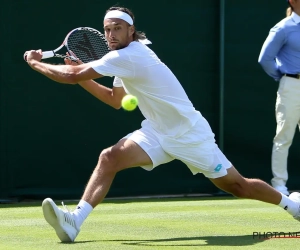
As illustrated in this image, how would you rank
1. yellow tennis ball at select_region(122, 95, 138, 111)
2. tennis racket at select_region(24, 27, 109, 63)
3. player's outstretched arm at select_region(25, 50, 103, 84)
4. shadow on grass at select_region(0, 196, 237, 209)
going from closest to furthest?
yellow tennis ball at select_region(122, 95, 138, 111) → player's outstretched arm at select_region(25, 50, 103, 84) → tennis racket at select_region(24, 27, 109, 63) → shadow on grass at select_region(0, 196, 237, 209)

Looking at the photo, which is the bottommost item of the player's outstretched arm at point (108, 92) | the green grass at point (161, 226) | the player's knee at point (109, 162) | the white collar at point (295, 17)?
the green grass at point (161, 226)

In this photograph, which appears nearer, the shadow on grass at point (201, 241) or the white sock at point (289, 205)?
the shadow on grass at point (201, 241)

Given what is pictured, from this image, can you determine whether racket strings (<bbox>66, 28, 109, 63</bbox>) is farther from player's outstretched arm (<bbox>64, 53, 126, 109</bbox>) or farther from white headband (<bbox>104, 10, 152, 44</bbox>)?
white headband (<bbox>104, 10, 152, 44</bbox>)

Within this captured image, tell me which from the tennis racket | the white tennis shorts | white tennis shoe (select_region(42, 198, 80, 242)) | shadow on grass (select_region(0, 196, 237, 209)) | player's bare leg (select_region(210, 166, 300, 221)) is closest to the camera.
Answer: white tennis shoe (select_region(42, 198, 80, 242))

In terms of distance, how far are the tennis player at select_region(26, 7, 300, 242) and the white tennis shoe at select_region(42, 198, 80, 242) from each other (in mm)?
123

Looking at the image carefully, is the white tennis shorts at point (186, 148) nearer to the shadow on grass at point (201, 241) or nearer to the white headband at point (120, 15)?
the shadow on grass at point (201, 241)

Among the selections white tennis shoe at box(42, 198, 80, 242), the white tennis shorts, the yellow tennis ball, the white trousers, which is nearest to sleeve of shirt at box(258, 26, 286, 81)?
the white trousers

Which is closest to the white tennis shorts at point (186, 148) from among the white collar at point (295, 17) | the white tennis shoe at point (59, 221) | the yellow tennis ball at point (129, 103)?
the yellow tennis ball at point (129, 103)

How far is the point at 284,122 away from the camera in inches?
338

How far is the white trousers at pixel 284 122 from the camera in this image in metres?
8.49

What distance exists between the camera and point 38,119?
344 inches

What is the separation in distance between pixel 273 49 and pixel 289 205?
275cm

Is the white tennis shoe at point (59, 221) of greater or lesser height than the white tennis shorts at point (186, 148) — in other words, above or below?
below

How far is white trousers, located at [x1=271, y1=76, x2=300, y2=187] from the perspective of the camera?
8.49 meters
